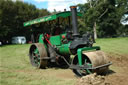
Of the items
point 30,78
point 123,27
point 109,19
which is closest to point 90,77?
point 30,78

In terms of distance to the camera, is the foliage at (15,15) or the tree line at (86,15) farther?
the foliage at (15,15)

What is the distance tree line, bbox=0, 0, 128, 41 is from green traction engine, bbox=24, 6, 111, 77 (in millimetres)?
18284

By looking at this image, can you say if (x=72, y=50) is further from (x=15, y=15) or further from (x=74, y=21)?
(x=15, y=15)

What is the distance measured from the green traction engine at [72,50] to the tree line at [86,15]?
18284 millimetres

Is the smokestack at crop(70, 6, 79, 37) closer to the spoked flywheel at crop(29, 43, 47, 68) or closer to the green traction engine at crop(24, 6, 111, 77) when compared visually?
the green traction engine at crop(24, 6, 111, 77)

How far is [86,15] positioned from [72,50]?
21.6m

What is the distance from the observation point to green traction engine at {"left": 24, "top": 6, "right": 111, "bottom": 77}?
5.10 metres

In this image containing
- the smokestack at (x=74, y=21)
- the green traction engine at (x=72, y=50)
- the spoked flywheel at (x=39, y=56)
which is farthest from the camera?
the spoked flywheel at (x=39, y=56)

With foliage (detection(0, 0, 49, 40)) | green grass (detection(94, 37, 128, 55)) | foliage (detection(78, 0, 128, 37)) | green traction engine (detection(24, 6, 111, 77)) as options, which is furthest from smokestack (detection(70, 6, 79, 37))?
foliage (detection(0, 0, 49, 40))

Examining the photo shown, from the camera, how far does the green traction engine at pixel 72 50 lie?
5.10 metres

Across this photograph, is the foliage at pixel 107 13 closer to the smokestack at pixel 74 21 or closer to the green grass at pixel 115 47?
the green grass at pixel 115 47

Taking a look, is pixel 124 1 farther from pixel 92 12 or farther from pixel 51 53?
pixel 51 53

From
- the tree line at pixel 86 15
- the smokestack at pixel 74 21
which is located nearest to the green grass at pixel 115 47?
the smokestack at pixel 74 21

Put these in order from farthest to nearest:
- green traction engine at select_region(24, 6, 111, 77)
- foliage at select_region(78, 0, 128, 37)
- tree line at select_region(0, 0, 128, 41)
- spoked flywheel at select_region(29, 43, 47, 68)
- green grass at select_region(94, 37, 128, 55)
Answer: foliage at select_region(78, 0, 128, 37) < tree line at select_region(0, 0, 128, 41) < green grass at select_region(94, 37, 128, 55) < spoked flywheel at select_region(29, 43, 47, 68) < green traction engine at select_region(24, 6, 111, 77)
